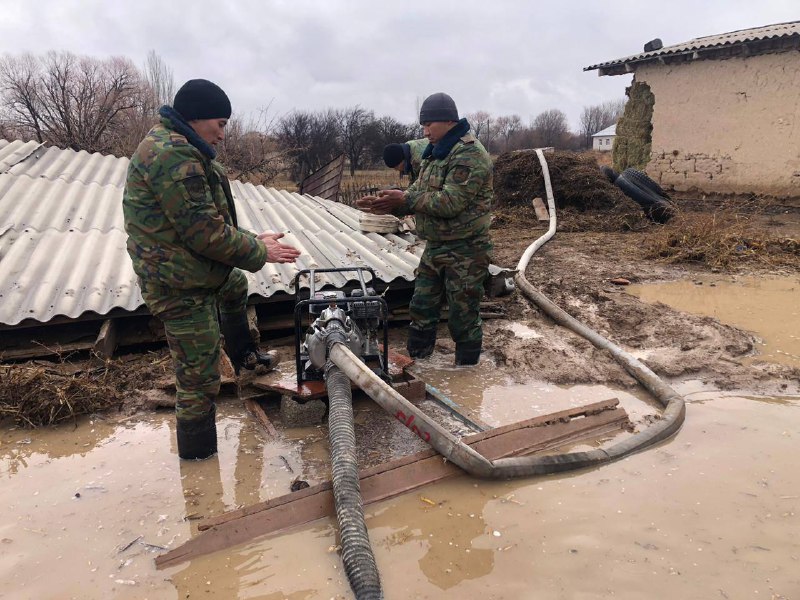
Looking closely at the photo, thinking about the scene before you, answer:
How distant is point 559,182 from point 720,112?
3.70 m

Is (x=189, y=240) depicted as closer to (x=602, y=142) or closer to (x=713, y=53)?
(x=713, y=53)

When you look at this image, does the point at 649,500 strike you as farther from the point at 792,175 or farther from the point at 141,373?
the point at 792,175

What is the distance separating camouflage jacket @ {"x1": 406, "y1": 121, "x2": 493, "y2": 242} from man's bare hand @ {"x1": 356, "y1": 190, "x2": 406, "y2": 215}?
0.32 ft

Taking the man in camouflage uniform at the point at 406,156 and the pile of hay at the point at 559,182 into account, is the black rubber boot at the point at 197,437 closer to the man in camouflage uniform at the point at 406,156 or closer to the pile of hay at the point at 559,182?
the man in camouflage uniform at the point at 406,156

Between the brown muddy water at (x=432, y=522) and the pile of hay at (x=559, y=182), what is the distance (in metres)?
9.18

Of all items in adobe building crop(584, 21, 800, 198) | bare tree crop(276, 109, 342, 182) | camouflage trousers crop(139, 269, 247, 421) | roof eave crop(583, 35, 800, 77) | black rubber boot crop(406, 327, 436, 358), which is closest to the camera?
camouflage trousers crop(139, 269, 247, 421)

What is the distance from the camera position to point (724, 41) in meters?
12.0

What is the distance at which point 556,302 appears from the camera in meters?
6.32

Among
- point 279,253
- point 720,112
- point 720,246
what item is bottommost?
point 720,246

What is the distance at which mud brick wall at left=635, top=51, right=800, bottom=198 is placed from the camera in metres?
11.2

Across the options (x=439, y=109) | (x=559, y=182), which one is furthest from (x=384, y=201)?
(x=559, y=182)

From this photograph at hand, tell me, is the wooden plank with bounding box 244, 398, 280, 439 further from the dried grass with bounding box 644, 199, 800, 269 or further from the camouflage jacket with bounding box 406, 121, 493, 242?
the dried grass with bounding box 644, 199, 800, 269

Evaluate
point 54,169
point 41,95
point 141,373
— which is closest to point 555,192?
point 54,169

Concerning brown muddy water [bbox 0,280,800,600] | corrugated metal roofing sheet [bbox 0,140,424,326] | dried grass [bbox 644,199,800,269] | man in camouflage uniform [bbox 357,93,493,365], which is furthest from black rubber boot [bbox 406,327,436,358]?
dried grass [bbox 644,199,800,269]
